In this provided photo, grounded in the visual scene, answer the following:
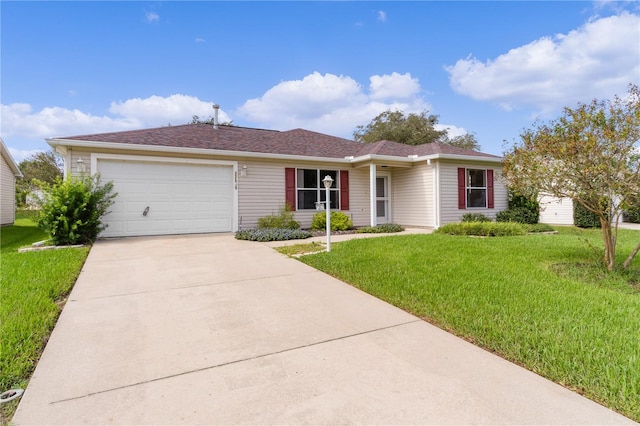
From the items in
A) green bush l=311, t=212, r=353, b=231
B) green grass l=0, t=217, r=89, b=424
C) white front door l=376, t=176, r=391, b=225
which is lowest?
green grass l=0, t=217, r=89, b=424

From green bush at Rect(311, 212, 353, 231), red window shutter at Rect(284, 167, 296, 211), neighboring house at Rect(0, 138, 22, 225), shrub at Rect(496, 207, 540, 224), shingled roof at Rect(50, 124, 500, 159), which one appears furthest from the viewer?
neighboring house at Rect(0, 138, 22, 225)

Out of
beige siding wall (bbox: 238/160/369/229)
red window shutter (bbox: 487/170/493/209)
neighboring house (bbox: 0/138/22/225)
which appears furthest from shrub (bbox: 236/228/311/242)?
neighboring house (bbox: 0/138/22/225)

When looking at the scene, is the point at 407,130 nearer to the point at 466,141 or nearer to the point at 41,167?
the point at 466,141

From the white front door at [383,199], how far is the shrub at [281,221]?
392 centimetres

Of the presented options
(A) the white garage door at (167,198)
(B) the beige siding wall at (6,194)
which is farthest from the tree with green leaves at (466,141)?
(B) the beige siding wall at (6,194)

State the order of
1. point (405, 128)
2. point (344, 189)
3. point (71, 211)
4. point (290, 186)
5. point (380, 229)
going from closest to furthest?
point (71, 211)
point (380, 229)
point (290, 186)
point (344, 189)
point (405, 128)

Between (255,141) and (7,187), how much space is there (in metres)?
14.0

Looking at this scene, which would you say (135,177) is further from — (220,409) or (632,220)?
(632,220)

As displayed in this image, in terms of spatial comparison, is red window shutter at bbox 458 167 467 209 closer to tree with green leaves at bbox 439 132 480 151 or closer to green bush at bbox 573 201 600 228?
green bush at bbox 573 201 600 228

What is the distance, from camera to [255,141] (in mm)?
11875

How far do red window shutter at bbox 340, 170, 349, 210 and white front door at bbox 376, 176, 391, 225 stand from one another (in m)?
1.56

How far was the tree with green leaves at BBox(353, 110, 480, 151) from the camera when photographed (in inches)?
1116

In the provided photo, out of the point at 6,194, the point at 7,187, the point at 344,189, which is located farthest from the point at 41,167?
the point at 344,189

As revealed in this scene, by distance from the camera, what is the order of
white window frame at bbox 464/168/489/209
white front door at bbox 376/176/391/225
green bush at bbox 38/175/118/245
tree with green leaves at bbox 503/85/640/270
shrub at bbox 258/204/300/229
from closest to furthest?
tree with green leaves at bbox 503/85/640/270
green bush at bbox 38/175/118/245
shrub at bbox 258/204/300/229
white window frame at bbox 464/168/489/209
white front door at bbox 376/176/391/225
